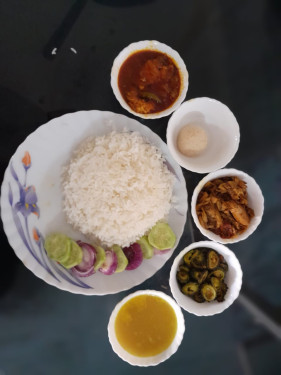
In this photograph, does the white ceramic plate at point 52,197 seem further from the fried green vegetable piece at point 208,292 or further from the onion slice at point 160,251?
the fried green vegetable piece at point 208,292

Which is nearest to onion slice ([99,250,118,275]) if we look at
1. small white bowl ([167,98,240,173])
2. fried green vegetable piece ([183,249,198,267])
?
fried green vegetable piece ([183,249,198,267])

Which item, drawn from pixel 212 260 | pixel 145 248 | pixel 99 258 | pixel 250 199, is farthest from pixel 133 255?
pixel 250 199

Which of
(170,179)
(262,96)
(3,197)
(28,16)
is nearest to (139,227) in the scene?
(170,179)

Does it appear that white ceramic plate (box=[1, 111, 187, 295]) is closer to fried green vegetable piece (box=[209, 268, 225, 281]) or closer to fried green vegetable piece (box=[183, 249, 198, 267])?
fried green vegetable piece (box=[183, 249, 198, 267])

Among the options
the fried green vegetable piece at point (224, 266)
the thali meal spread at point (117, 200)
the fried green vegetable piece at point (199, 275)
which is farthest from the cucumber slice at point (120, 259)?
the fried green vegetable piece at point (224, 266)

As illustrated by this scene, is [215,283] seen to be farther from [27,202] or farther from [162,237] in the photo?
[27,202]

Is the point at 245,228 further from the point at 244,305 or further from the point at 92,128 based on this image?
the point at 92,128
